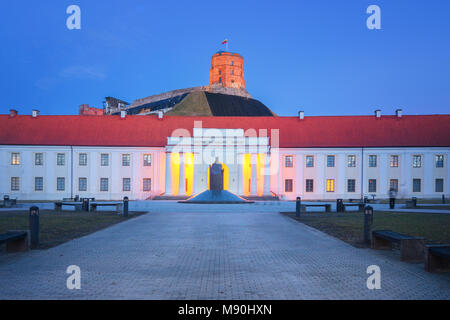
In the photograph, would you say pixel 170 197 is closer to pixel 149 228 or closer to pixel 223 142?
pixel 223 142

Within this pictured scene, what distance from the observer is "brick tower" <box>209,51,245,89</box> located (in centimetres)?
8506

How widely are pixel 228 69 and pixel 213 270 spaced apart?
81.7 m

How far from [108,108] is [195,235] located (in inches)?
3128

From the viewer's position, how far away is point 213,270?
706 centimetres

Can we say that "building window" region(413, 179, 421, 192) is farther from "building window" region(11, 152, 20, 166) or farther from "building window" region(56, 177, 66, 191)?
"building window" region(11, 152, 20, 166)

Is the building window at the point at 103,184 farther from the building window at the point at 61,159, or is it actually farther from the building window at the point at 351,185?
the building window at the point at 351,185

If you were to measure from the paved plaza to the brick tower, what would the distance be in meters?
76.5

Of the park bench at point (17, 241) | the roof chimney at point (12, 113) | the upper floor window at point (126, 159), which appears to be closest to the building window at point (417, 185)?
the upper floor window at point (126, 159)

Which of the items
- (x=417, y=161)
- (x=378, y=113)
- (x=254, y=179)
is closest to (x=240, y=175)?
(x=254, y=179)

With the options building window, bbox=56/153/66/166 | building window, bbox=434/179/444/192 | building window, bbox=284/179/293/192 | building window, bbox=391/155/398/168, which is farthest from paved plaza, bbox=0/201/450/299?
building window, bbox=434/179/444/192

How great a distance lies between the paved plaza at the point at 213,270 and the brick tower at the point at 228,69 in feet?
251

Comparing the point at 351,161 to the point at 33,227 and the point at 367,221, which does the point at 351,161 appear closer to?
the point at 367,221

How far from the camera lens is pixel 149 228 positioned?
13781 mm
